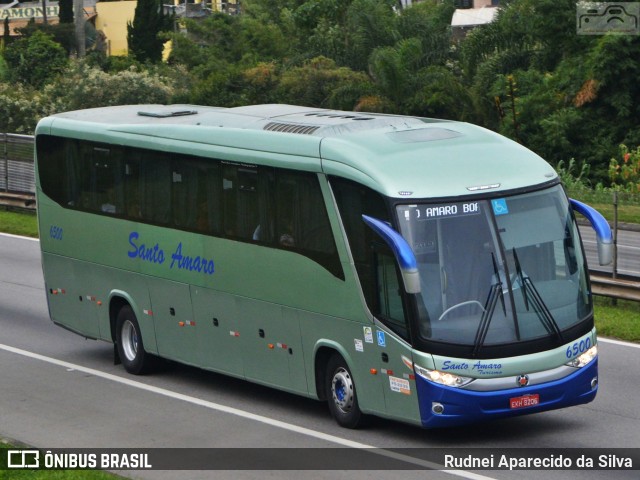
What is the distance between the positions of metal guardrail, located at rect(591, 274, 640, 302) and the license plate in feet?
25.7

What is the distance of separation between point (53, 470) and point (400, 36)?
126 feet

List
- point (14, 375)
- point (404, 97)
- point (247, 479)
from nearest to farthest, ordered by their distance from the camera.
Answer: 1. point (247, 479)
2. point (14, 375)
3. point (404, 97)

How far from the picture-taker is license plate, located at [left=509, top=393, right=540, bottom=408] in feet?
42.0

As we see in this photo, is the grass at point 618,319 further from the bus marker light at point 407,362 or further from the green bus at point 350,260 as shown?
the bus marker light at point 407,362

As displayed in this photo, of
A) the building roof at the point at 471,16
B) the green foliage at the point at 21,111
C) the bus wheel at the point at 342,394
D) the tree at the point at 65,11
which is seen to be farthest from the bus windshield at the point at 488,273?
the tree at the point at 65,11

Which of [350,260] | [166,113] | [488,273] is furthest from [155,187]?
[488,273]

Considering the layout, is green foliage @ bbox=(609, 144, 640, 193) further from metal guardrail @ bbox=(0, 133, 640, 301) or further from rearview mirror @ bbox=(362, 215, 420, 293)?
rearview mirror @ bbox=(362, 215, 420, 293)

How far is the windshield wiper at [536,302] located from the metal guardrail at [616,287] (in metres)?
7.67

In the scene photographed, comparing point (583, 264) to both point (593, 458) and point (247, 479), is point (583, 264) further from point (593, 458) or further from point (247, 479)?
point (247, 479)

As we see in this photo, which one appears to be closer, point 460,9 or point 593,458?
point 593,458

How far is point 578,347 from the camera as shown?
13.3 m

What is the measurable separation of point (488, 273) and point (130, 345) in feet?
22.5

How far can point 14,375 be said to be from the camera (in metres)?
17.8

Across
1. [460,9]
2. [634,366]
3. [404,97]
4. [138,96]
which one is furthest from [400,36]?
[634,366]
